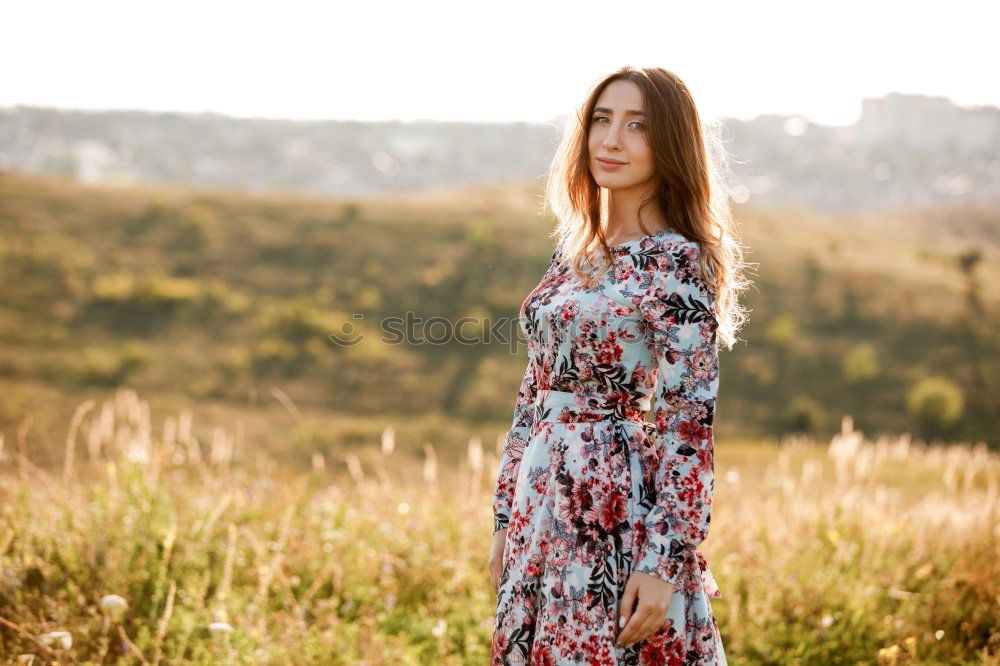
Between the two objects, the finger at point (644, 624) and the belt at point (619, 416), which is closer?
the finger at point (644, 624)

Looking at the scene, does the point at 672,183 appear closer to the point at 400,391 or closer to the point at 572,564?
the point at 572,564

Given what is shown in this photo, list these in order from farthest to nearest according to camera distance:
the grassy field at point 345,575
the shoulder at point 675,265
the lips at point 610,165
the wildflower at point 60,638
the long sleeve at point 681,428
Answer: the grassy field at point 345,575
the wildflower at point 60,638
the lips at point 610,165
the shoulder at point 675,265
the long sleeve at point 681,428

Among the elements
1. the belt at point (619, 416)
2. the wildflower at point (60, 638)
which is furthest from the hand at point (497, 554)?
the wildflower at point (60, 638)

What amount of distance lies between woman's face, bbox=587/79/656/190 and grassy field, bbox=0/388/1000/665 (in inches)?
88.1

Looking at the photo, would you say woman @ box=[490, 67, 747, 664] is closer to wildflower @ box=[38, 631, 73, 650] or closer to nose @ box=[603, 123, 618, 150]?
nose @ box=[603, 123, 618, 150]

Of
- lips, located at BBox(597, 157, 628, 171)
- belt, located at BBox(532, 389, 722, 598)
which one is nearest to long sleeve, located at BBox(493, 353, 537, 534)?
belt, located at BBox(532, 389, 722, 598)

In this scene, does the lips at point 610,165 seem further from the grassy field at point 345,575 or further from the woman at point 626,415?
the grassy field at point 345,575

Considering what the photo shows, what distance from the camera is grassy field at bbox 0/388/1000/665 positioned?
12.7 ft

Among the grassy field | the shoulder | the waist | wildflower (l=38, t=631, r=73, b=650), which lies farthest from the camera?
the grassy field

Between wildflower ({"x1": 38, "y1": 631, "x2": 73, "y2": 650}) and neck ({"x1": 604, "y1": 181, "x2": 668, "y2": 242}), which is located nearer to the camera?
neck ({"x1": 604, "y1": 181, "x2": 668, "y2": 242})

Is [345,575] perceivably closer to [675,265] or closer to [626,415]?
[626,415]

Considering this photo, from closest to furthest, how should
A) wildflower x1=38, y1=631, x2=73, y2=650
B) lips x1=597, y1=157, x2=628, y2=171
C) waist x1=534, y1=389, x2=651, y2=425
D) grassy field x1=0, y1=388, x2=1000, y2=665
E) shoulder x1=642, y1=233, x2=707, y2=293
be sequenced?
shoulder x1=642, y1=233, x2=707, y2=293, waist x1=534, y1=389, x2=651, y2=425, lips x1=597, y1=157, x2=628, y2=171, wildflower x1=38, y1=631, x2=73, y2=650, grassy field x1=0, y1=388, x2=1000, y2=665

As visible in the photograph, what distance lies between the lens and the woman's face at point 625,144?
2717mm

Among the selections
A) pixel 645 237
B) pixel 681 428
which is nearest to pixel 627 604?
pixel 681 428
